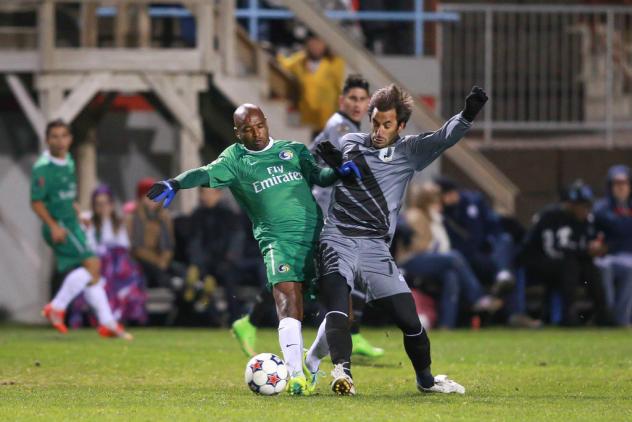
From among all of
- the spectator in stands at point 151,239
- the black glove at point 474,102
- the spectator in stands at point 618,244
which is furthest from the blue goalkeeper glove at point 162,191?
the spectator in stands at point 618,244

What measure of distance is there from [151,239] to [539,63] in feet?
21.2

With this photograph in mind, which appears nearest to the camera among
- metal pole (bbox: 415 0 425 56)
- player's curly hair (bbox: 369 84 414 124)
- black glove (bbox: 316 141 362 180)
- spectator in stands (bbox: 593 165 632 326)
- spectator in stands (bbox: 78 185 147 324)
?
black glove (bbox: 316 141 362 180)

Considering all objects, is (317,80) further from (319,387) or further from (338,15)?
(319,387)

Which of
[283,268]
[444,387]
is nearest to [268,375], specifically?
[283,268]

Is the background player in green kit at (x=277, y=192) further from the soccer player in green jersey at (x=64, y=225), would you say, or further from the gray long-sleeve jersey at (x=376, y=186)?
the soccer player in green jersey at (x=64, y=225)

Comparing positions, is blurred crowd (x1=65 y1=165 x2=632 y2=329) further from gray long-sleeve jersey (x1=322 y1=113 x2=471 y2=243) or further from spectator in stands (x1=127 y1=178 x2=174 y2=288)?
gray long-sleeve jersey (x1=322 y1=113 x2=471 y2=243)

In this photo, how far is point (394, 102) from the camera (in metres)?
9.55

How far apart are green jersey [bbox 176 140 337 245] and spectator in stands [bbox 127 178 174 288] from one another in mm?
8385

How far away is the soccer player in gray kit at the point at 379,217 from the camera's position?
942 cm

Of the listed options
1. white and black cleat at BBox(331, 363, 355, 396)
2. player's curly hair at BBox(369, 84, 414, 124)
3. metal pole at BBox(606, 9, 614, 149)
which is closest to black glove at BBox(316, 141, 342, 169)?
player's curly hair at BBox(369, 84, 414, 124)

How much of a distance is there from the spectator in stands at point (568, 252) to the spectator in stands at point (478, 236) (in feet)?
1.12

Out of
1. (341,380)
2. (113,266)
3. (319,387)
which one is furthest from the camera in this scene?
(113,266)

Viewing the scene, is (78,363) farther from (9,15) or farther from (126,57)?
(9,15)

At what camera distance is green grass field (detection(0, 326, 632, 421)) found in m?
8.50
